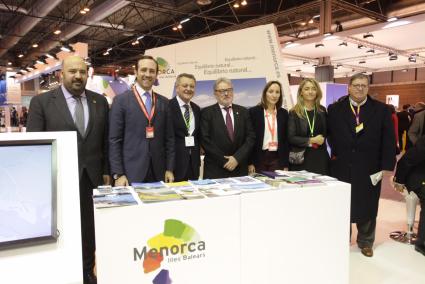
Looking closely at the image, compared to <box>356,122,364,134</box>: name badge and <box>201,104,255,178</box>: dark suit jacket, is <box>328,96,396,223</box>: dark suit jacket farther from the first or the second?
<box>201,104,255,178</box>: dark suit jacket

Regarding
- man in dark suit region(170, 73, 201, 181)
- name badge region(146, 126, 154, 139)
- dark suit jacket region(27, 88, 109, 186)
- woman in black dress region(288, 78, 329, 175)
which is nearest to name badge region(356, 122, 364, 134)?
woman in black dress region(288, 78, 329, 175)

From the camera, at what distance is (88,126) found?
7.39ft

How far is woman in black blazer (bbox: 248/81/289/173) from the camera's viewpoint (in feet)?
9.73

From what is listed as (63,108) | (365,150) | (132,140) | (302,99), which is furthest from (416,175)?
(63,108)

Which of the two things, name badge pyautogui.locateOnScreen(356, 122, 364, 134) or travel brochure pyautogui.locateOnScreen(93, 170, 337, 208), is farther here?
name badge pyautogui.locateOnScreen(356, 122, 364, 134)

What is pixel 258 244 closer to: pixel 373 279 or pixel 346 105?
pixel 373 279

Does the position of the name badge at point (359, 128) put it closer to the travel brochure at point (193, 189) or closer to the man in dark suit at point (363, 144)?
the man in dark suit at point (363, 144)

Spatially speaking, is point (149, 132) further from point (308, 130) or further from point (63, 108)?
point (308, 130)

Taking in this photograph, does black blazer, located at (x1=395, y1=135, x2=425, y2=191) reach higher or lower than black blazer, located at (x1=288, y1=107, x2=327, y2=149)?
lower

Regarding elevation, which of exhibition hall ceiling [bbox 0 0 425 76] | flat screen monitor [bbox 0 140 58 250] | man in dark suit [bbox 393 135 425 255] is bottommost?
man in dark suit [bbox 393 135 425 255]

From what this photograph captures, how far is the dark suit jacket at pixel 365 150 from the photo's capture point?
2.96 meters

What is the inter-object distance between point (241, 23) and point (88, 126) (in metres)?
8.30

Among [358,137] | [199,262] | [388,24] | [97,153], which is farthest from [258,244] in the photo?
[388,24]

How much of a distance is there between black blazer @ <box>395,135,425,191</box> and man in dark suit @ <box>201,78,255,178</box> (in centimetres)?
143
